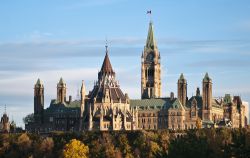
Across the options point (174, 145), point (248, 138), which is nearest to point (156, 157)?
point (174, 145)

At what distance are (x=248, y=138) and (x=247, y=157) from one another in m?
9.21

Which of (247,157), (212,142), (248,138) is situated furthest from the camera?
(212,142)

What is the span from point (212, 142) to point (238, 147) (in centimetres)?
2130

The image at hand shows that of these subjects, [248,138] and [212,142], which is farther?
[212,142]

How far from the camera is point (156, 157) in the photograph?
14188 centimetres

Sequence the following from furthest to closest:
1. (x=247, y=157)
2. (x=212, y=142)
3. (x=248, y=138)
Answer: (x=212, y=142) < (x=248, y=138) < (x=247, y=157)

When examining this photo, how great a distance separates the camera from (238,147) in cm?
13350

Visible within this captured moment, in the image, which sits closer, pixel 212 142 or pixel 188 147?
pixel 188 147

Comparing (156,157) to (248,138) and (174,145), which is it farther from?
(248,138)

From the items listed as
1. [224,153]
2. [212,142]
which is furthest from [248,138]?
[212,142]

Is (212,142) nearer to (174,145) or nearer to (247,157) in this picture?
(174,145)

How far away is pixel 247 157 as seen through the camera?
129875 mm

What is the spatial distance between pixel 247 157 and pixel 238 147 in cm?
379

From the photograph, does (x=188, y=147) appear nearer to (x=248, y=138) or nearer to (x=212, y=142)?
(x=248, y=138)
